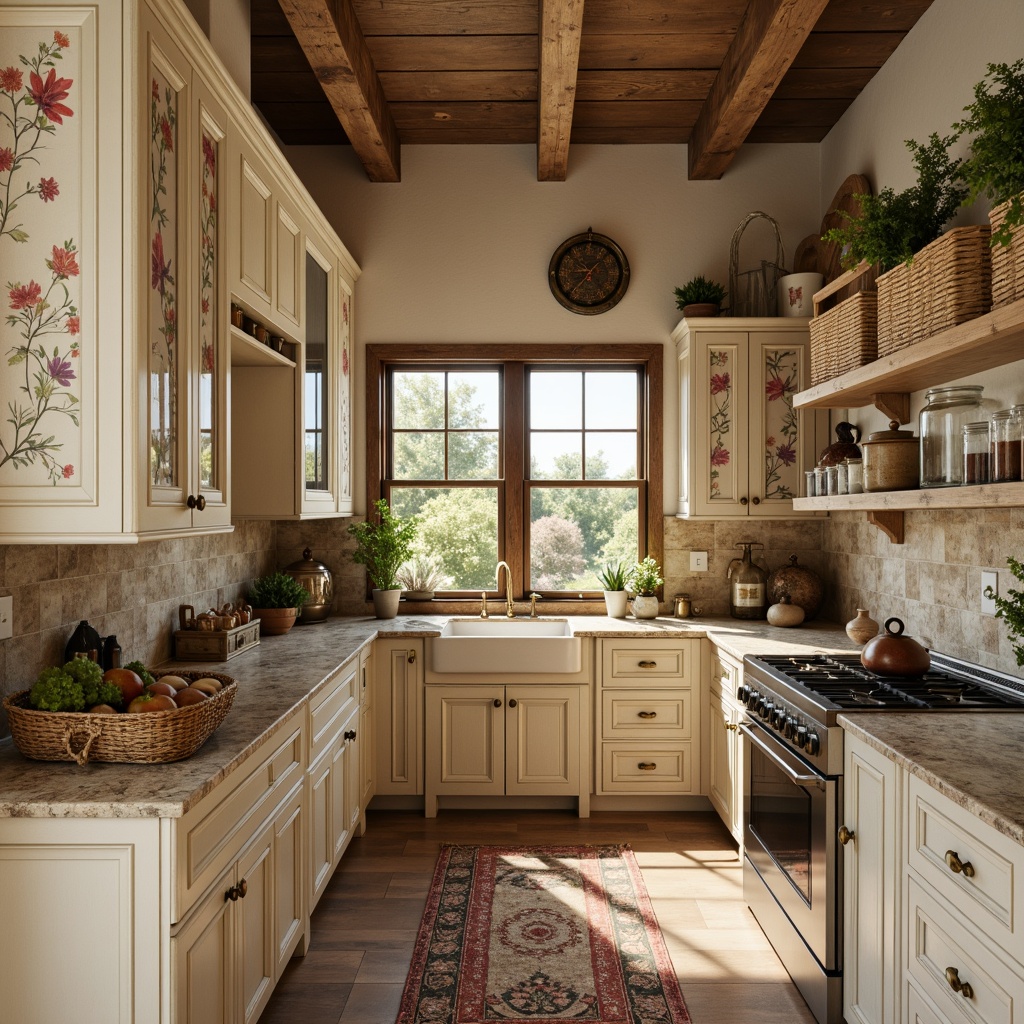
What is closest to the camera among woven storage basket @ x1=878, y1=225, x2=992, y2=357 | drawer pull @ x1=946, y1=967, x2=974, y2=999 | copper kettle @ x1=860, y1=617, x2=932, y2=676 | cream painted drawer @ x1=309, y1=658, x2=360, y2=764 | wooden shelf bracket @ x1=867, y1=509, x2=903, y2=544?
drawer pull @ x1=946, y1=967, x2=974, y2=999

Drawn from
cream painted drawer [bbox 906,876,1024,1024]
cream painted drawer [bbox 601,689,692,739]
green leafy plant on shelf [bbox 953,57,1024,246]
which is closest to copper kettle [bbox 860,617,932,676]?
cream painted drawer [bbox 906,876,1024,1024]

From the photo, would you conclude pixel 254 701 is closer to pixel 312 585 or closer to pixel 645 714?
pixel 312 585

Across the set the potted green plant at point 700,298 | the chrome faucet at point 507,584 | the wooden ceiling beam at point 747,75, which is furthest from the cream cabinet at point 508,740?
the wooden ceiling beam at point 747,75

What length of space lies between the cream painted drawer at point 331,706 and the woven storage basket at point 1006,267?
7.08 feet

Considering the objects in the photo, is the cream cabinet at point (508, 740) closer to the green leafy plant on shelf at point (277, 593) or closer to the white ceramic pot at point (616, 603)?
the white ceramic pot at point (616, 603)

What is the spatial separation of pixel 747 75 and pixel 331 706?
272cm

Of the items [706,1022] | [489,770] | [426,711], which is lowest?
[706,1022]

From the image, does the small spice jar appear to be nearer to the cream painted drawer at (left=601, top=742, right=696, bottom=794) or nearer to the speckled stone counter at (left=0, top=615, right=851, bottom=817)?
the speckled stone counter at (left=0, top=615, right=851, bottom=817)

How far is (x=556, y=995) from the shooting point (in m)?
2.48

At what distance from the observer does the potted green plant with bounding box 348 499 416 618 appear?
13.6 ft

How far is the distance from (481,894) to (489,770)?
2.64 ft

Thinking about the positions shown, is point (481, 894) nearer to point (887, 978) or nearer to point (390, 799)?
point (390, 799)

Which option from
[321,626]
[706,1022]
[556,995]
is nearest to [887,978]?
[706,1022]

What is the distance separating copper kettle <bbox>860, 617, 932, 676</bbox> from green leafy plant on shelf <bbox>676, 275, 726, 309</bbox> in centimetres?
205
